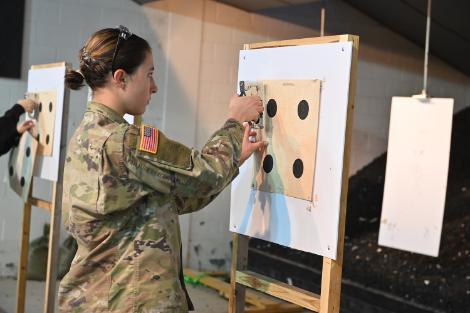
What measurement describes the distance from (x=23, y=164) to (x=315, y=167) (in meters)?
1.76

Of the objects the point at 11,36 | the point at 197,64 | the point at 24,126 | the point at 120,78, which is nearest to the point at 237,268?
the point at 120,78

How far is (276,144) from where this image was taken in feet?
6.23

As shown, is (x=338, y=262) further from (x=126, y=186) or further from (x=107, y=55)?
(x=107, y=55)

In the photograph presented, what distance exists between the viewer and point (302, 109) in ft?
5.95

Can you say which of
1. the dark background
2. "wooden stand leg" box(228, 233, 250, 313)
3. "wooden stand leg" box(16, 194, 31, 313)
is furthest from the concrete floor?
"wooden stand leg" box(228, 233, 250, 313)

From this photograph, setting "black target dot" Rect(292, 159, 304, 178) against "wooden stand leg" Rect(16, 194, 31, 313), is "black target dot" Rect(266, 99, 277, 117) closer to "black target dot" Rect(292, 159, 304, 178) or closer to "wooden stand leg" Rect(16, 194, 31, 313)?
"black target dot" Rect(292, 159, 304, 178)

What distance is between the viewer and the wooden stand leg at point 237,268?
204cm

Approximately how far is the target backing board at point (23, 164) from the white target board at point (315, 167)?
1314mm

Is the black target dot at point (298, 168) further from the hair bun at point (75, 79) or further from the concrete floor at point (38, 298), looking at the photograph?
the concrete floor at point (38, 298)

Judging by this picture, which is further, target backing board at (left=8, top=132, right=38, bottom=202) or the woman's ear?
target backing board at (left=8, top=132, right=38, bottom=202)

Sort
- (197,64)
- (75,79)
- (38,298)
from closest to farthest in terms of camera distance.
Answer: (75,79) < (38,298) < (197,64)

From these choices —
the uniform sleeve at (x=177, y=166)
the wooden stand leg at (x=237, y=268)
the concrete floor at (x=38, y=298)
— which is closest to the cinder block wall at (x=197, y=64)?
the concrete floor at (x=38, y=298)

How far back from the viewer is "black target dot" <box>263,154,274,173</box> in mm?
1926

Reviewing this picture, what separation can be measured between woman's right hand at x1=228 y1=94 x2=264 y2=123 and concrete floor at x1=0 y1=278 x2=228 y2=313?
2.09 metres
